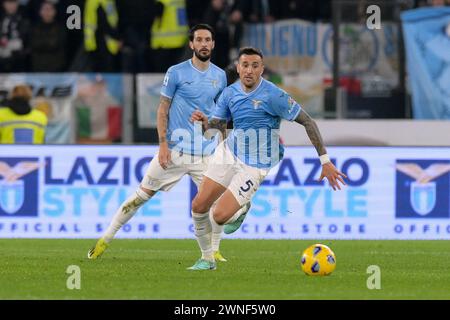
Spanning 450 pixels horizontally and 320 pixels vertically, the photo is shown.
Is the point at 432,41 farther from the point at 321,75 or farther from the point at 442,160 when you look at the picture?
the point at 442,160

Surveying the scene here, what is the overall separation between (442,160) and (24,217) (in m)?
5.43

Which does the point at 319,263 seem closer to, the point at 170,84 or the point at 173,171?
the point at 173,171

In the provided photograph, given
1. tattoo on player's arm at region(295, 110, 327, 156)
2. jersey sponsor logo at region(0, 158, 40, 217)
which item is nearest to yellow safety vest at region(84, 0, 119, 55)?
jersey sponsor logo at region(0, 158, 40, 217)

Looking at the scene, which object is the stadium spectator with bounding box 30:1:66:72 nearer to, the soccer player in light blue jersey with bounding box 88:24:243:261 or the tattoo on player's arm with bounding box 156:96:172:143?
the soccer player in light blue jersey with bounding box 88:24:243:261

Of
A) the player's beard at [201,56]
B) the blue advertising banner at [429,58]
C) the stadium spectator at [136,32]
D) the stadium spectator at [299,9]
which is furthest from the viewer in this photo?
the stadium spectator at [299,9]

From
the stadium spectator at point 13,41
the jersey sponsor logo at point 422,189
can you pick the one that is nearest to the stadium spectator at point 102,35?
the stadium spectator at point 13,41

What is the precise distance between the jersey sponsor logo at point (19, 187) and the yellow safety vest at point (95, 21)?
4.41 meters

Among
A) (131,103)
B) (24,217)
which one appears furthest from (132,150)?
(131,103)

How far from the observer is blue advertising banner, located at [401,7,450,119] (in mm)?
21531

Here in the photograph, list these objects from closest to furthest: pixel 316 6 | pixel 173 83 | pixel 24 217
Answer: pixel 173 83 → pixel 24 217 → pixel 316 6

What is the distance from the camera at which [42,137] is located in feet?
67.8

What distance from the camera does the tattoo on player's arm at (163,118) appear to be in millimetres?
14578

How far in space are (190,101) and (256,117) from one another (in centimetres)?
148

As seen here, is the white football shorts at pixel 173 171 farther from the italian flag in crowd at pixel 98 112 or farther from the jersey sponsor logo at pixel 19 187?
the italian flag in crowd at pixel 98 112
